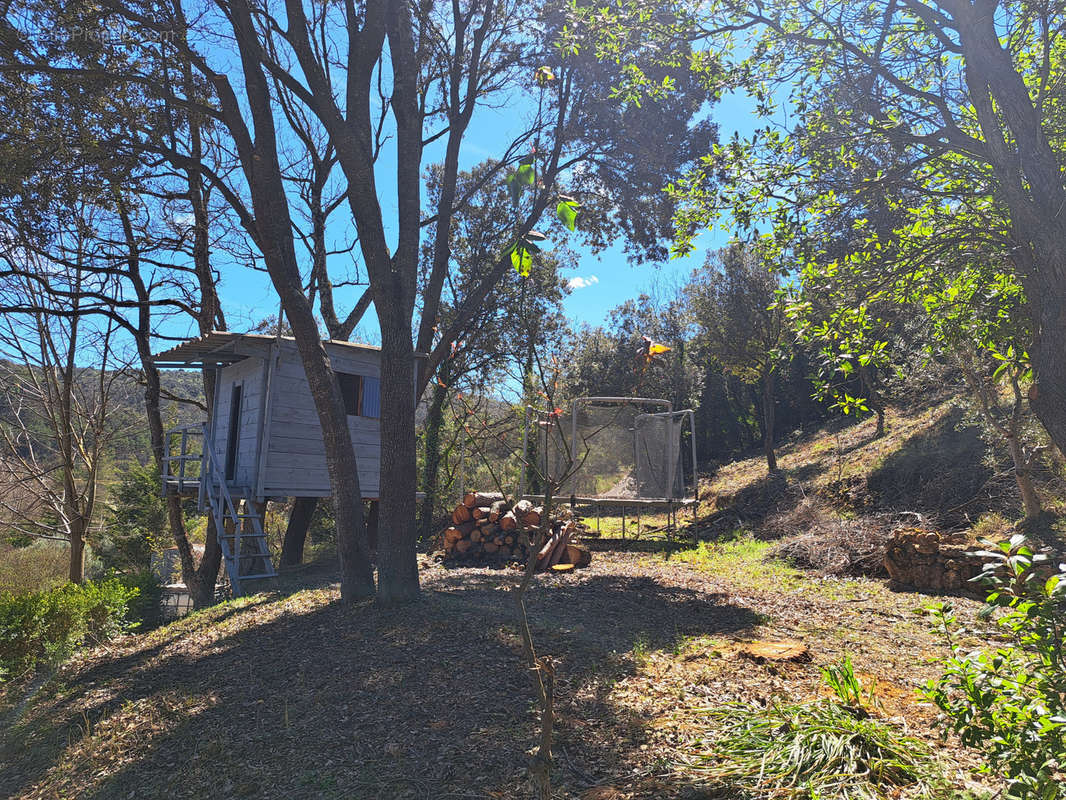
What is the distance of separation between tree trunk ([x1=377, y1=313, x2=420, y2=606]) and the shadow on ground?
306mm

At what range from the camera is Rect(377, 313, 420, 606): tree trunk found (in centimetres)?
629

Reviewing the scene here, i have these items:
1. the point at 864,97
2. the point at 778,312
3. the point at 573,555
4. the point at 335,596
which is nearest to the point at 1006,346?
the point at 864,97

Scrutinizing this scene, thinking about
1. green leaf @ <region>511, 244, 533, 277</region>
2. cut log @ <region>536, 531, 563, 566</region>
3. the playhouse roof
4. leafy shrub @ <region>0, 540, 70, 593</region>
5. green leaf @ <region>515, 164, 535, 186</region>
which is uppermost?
the playhouse roof

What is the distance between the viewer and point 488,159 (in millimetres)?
16141

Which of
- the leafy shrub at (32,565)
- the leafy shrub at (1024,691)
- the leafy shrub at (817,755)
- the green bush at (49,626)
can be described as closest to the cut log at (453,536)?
the green bush at (49,626)

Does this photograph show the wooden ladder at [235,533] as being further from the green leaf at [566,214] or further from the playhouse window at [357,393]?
the green leaf at [566,214]

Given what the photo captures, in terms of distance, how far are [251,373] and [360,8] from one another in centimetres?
608

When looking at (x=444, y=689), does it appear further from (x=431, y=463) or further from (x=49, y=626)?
(x=431, y=463)

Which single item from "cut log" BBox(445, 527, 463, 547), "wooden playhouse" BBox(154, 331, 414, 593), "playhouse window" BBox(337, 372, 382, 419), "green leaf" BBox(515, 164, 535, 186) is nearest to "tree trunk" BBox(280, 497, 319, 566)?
"wooden playhouse" BBox(154, 331, 414, 593)

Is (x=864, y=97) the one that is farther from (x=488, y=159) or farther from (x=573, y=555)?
(x=488, y=159)

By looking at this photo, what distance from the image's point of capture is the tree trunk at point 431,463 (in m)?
14.4

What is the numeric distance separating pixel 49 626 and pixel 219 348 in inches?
207

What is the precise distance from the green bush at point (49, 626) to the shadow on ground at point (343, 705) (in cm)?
74

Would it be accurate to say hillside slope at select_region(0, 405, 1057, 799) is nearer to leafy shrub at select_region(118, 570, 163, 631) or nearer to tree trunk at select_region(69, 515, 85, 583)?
leafy shrub at select_region(118, 570, 163, 631)
